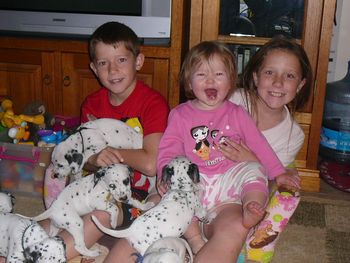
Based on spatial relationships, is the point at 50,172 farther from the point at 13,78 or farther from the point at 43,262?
the point at 13,78

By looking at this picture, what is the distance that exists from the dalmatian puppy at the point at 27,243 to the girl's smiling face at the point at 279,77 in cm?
83

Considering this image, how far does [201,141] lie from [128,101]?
304mm

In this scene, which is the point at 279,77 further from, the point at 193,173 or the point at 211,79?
the point at 193,173

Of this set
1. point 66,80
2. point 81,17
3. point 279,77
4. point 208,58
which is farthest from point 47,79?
point 279,77

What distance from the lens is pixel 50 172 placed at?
139cm

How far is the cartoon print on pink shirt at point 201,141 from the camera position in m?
1.37

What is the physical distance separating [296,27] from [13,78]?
1336 millimetres

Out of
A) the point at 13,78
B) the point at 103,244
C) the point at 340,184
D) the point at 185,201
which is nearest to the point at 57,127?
the point at 13,78

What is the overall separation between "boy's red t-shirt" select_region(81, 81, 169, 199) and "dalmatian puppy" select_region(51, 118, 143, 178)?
0.07 m

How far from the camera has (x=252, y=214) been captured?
3.76 feet

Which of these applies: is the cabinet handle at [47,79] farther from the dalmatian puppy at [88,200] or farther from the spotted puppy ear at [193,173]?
the spotted puppy ear at [193,173]

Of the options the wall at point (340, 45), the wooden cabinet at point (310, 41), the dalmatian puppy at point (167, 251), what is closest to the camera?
the dalmatian puppy at point (167, 251)

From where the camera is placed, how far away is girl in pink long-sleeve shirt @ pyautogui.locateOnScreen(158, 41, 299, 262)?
1313mm

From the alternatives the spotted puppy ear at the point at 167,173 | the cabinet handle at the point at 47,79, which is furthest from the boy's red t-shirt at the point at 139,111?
the cabinet handle at the point at 47,79
